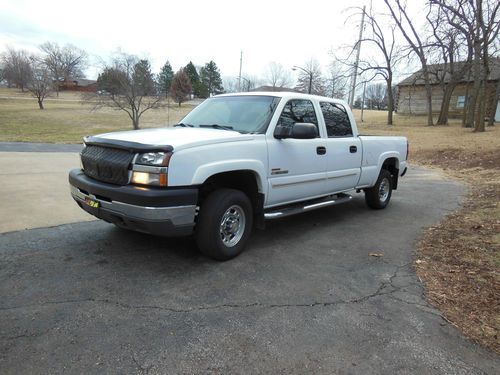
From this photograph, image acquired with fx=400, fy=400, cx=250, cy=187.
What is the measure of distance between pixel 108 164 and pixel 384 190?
5299mm

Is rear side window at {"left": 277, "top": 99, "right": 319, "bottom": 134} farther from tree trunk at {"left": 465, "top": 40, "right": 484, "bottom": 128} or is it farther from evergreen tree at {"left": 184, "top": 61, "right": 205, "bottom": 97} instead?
evergreen tree at {"left": 184, "top": 61, "right": 205, "bottom": 97}

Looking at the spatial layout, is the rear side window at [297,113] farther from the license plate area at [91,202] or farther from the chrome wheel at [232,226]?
the license plate area at [91,202]

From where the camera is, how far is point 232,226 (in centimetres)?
454

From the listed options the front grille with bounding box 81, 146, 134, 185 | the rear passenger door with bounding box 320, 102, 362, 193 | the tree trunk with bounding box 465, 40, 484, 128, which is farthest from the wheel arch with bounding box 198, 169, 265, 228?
the tree trunk with bounding box 465, 40, 484, 128

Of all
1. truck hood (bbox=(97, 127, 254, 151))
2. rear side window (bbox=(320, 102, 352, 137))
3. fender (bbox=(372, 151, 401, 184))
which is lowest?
fender (bbox=(372, 151, 401, 184))

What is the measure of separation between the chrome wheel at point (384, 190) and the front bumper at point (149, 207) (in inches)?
180

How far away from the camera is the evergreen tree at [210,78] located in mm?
92062

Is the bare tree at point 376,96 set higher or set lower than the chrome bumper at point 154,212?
higher

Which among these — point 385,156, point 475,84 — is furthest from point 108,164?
point 475,84

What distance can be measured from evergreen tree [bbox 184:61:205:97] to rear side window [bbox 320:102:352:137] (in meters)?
83.5

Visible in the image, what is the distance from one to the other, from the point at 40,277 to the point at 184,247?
62.2 inches

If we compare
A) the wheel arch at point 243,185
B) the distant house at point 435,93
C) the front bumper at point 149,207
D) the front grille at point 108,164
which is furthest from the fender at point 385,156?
the distant house at point 435,93

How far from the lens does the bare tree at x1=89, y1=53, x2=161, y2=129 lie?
29609 millimetres

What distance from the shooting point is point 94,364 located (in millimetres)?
2600
